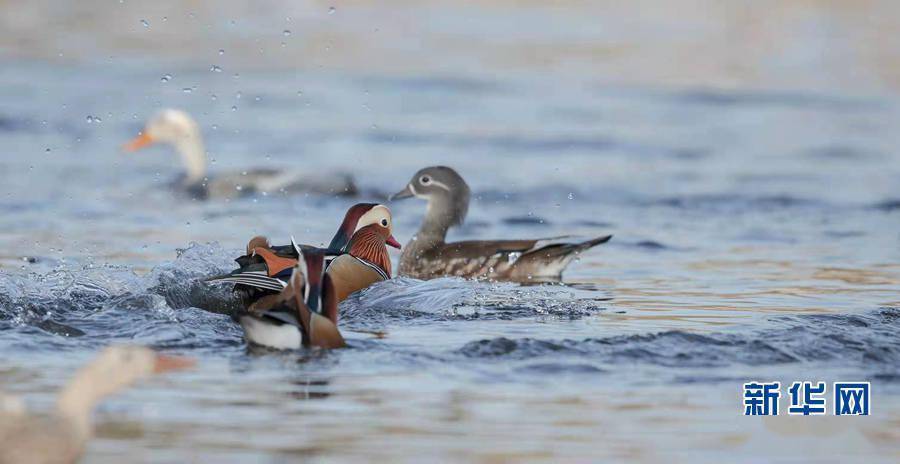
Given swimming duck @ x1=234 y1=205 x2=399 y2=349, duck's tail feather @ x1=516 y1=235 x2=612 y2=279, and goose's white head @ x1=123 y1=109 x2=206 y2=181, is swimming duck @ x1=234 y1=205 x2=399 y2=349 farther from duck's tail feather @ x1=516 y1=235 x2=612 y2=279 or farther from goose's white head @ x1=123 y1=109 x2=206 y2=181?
goose's white head @ x1=123 y1=109 x2=206 y2=181

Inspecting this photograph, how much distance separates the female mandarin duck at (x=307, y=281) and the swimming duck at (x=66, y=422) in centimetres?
192

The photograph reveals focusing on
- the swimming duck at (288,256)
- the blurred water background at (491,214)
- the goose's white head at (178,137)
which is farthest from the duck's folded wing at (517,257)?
the goose's white head at (178,137)

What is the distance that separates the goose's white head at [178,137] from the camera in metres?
16.7

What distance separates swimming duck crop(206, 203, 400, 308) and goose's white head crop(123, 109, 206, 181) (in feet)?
19.3

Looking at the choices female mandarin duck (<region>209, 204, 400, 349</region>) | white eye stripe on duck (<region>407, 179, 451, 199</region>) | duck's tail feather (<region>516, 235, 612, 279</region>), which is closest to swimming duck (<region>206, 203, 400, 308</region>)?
female mandarin duck (<region>209, 204, 400, 349</region>)

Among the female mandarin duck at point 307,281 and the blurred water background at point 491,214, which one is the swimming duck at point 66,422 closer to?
the blurred water background at point 491,214

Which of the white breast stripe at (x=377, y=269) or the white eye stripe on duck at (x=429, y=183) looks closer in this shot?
the white breast stripe at (x=377, y=269)

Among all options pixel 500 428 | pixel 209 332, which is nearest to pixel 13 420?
pixel 500 428

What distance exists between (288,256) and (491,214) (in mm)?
5303

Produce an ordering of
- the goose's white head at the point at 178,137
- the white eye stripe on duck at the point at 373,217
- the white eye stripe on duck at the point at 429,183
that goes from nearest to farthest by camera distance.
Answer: the white eye stripe on duck at the point at 373,217, the white eye stripe on duck at the point at 429,183, the goose's white head at the point at 178,137

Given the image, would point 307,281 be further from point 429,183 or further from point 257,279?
point 429,183

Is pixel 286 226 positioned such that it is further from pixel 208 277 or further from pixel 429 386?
pixel 429 386

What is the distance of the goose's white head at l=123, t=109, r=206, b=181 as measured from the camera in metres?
16.7

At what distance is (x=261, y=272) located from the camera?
955cm
